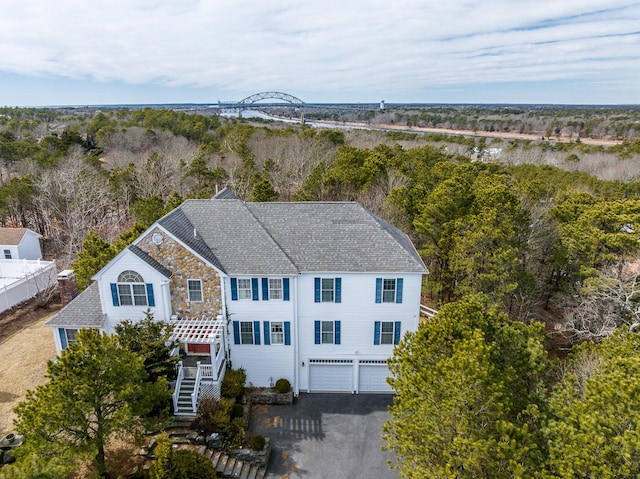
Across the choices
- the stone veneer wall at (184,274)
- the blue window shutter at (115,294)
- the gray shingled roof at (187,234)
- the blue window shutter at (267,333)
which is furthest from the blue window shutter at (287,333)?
the blue window shutter at (115,294)

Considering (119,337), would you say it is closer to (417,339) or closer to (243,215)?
(243,215)

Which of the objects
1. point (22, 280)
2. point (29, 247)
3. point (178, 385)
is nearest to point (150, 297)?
point (178, 385)

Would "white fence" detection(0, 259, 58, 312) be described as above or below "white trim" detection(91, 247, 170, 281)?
below

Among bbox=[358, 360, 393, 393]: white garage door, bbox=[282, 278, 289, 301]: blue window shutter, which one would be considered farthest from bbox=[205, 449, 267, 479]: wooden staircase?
bbox=[282, 278, 289, 301]: blue window shutter

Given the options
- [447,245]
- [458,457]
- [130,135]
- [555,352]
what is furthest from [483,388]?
[130,135]

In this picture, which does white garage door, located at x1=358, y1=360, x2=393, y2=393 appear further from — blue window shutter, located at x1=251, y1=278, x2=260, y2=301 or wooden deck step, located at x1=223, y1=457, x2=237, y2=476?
wooden deck step, located at x1=223, y1=457, x2=237, y2=476

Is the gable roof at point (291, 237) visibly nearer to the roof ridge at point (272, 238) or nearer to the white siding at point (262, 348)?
the roof ridge at point (272, 238)
